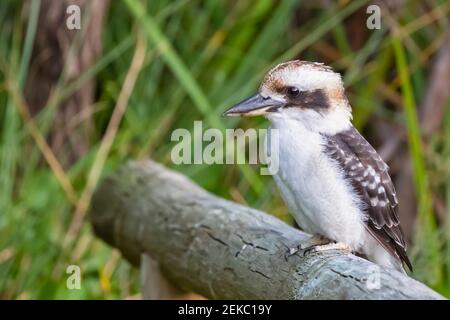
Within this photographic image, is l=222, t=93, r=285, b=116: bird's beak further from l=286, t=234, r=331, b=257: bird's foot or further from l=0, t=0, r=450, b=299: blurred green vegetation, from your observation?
l=0, t=0, r=450, b=299: blurred green vegetation

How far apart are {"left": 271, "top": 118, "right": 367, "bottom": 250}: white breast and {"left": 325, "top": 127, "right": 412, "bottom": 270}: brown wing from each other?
1.4 inches

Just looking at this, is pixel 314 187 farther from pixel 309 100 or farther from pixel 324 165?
pixel 309 100

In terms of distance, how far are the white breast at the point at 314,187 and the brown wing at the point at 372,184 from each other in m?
0.04

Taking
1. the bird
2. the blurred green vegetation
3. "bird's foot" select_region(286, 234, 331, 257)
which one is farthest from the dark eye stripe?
the blurred green vegetation

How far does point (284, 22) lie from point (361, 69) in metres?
0.42

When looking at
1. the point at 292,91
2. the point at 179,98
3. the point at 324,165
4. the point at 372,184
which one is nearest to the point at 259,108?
the point at 292,91

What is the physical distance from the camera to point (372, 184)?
2.83m

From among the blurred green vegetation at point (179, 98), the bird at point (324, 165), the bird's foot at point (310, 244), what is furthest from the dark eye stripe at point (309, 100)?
the blurred green vegetation at point (179, 98)

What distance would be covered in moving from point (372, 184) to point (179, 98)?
7.14 ft

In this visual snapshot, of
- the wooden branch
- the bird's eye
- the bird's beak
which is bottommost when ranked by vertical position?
the wooden branch

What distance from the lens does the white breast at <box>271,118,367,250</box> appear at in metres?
2.73

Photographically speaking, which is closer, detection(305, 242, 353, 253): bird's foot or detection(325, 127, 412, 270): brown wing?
detection(305, 242, 353, 253): bird's foot

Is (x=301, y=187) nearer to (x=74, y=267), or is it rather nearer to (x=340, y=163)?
(x=340, y=163)

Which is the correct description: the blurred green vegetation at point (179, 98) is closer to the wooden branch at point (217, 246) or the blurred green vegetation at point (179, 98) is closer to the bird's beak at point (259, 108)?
the wooden branch at point (217, 246)
